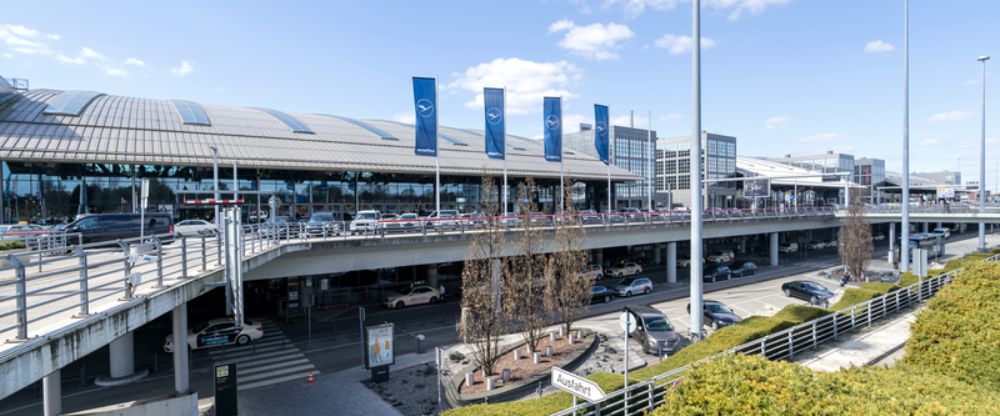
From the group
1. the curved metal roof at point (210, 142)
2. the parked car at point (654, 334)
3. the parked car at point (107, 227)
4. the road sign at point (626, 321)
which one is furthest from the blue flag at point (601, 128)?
the road sign at point (626, 321)

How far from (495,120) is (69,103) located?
3398 centimetres

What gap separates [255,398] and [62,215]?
2833cm

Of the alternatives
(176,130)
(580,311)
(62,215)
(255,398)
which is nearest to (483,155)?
(176,130)

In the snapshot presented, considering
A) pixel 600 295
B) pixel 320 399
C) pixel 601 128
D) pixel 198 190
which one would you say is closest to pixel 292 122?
pixel 198 190

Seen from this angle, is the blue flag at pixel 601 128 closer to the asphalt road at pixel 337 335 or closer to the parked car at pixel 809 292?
the asphalt road at pixel 337 335

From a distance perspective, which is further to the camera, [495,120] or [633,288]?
[633,288]

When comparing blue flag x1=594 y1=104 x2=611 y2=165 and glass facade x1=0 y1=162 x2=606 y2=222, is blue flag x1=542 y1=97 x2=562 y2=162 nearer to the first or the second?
blue flag x1=594 y1=104 x2=611 y2=165

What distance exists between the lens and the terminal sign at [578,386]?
23.3 ft

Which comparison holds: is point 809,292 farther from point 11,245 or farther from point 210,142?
point 210,142

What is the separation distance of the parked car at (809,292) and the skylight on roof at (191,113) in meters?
46.7

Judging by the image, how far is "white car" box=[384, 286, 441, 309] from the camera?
30047 millimetres

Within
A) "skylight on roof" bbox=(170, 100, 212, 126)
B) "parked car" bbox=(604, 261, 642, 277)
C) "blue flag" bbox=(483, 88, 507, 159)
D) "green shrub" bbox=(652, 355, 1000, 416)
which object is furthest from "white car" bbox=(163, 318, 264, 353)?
"parked car" bbox=(604, 261, 642, 277)

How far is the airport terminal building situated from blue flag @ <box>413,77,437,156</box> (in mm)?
5764

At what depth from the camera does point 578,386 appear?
7.57m
